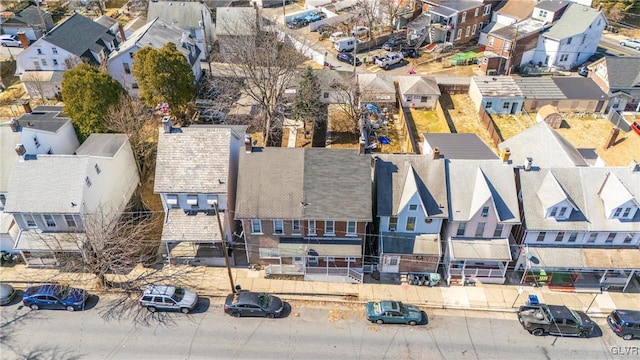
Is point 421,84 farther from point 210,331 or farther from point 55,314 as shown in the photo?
point 55,314

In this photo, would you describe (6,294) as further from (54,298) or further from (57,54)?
(57,54)

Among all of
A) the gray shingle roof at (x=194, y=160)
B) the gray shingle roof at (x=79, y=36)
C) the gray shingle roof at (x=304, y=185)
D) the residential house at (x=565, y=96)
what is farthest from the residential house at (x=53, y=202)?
the residential house at (x=565, y=96)

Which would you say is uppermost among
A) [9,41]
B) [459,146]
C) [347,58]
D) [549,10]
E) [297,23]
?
[549,10]

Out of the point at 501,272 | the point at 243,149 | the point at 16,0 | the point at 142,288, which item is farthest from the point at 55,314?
the point at 16,0

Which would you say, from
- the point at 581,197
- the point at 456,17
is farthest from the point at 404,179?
the point at 456,17

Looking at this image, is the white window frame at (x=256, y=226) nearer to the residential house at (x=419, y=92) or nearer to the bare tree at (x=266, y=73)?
the bare tree at (x=266, y=73)

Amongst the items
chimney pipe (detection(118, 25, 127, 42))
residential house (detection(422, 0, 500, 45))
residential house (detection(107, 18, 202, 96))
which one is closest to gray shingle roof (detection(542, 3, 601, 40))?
residential house (detection(422, 0, 500, 45))

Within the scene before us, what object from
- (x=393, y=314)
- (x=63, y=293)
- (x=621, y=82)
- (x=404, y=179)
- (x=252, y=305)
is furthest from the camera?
(x=621, y=82)

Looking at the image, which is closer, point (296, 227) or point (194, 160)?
point (296, 227)
